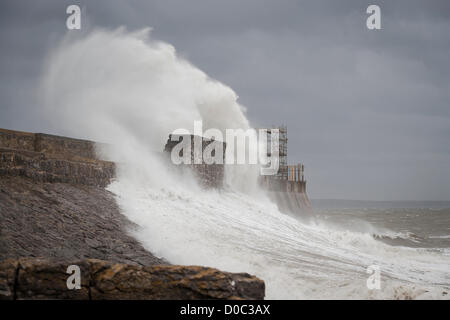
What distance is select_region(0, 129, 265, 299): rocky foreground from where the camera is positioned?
12.6 feet

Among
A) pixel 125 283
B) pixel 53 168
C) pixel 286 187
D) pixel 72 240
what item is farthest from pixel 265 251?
pixel 286 187

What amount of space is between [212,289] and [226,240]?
4156 mm

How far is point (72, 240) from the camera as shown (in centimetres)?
614

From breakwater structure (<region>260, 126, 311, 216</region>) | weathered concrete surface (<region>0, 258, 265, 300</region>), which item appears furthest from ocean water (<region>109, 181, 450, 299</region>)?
breakwater structure (<region>260, 126, 311, 216</region>)

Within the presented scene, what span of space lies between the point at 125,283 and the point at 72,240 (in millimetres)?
2622

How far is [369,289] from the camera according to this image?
18.7ft

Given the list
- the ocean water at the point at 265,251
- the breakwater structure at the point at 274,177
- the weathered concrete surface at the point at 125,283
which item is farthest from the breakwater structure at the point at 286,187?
the weathered concrete surface at the point at 125,283

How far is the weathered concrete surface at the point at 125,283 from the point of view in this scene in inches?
150

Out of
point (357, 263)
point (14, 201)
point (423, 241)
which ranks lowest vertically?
point (423, 241)

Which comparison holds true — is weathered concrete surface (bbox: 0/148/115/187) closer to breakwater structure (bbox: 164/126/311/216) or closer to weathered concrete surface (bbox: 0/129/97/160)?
weathered concrete surface (bbox: 0/129/97/160)

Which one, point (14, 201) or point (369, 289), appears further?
point (14, 201)

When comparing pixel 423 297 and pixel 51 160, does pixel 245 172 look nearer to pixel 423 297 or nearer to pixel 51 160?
pixel 51 160

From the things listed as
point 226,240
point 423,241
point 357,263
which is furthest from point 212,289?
point 423,241

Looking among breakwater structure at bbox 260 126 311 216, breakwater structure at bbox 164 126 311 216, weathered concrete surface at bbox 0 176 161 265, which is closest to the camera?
weathered concrete surface at bbox 0 176 161 265
